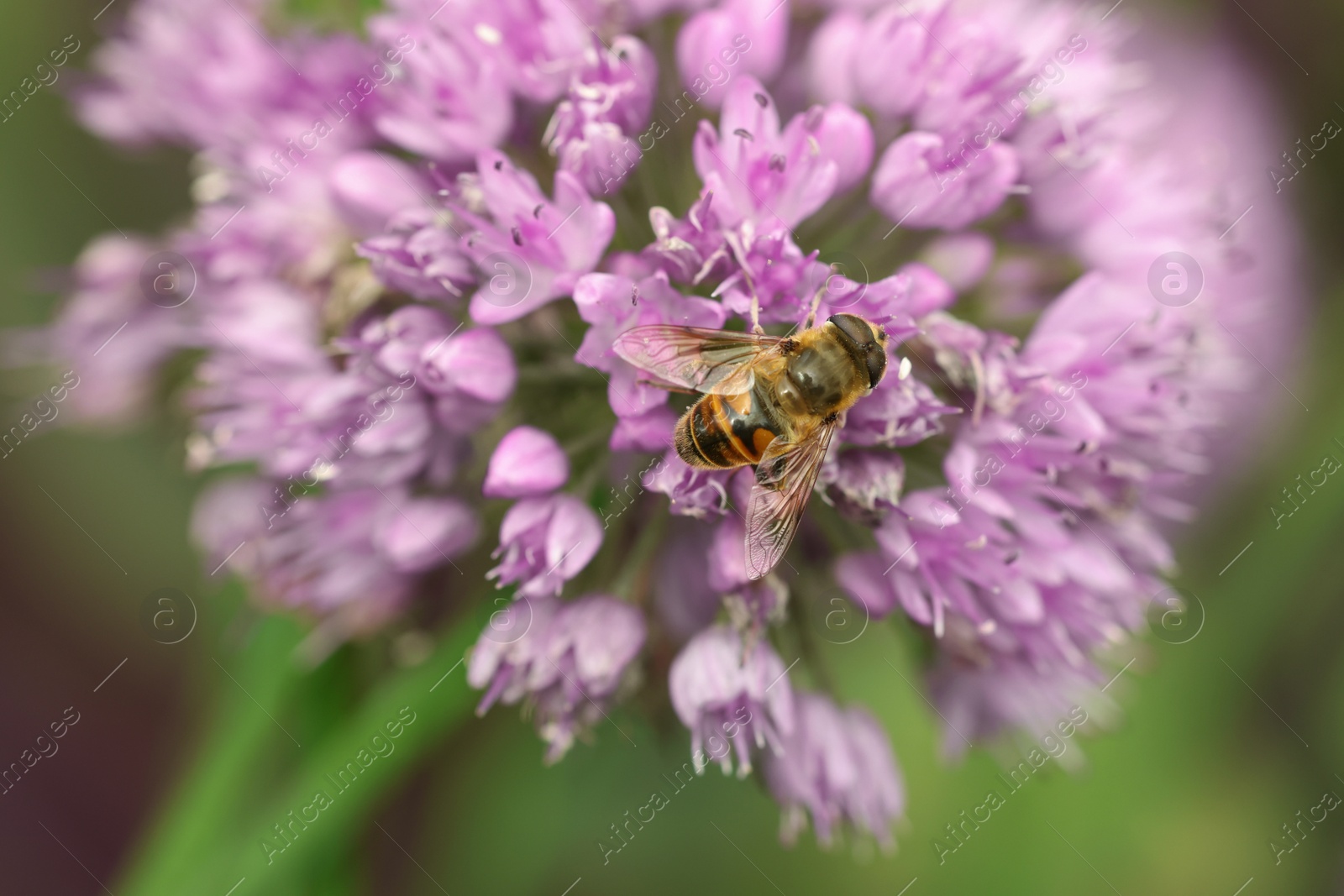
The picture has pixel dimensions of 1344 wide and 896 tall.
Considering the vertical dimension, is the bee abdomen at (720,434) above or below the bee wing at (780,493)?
above

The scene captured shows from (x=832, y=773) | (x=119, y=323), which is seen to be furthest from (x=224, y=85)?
(x=832, y=773)

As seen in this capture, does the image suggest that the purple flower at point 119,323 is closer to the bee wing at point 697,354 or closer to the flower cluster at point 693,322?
the flower cluster at point 693,322

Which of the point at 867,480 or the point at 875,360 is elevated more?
the point at 875,360

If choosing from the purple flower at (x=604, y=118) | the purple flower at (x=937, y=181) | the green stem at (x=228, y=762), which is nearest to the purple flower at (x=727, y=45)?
the purple flower at (x=604, y=118)

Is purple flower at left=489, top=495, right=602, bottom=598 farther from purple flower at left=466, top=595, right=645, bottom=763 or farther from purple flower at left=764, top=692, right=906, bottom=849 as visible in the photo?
purple flower at left=764, top=692, right=906, bottom=849

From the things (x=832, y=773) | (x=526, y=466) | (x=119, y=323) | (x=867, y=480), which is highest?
(x=119, y=323)

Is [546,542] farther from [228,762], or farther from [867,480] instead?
[228,762]

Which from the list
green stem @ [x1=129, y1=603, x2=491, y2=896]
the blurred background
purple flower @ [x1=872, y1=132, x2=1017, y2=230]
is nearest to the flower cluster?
purple flower @ [x1=872, y1=132, x2=1017, y2=230]
